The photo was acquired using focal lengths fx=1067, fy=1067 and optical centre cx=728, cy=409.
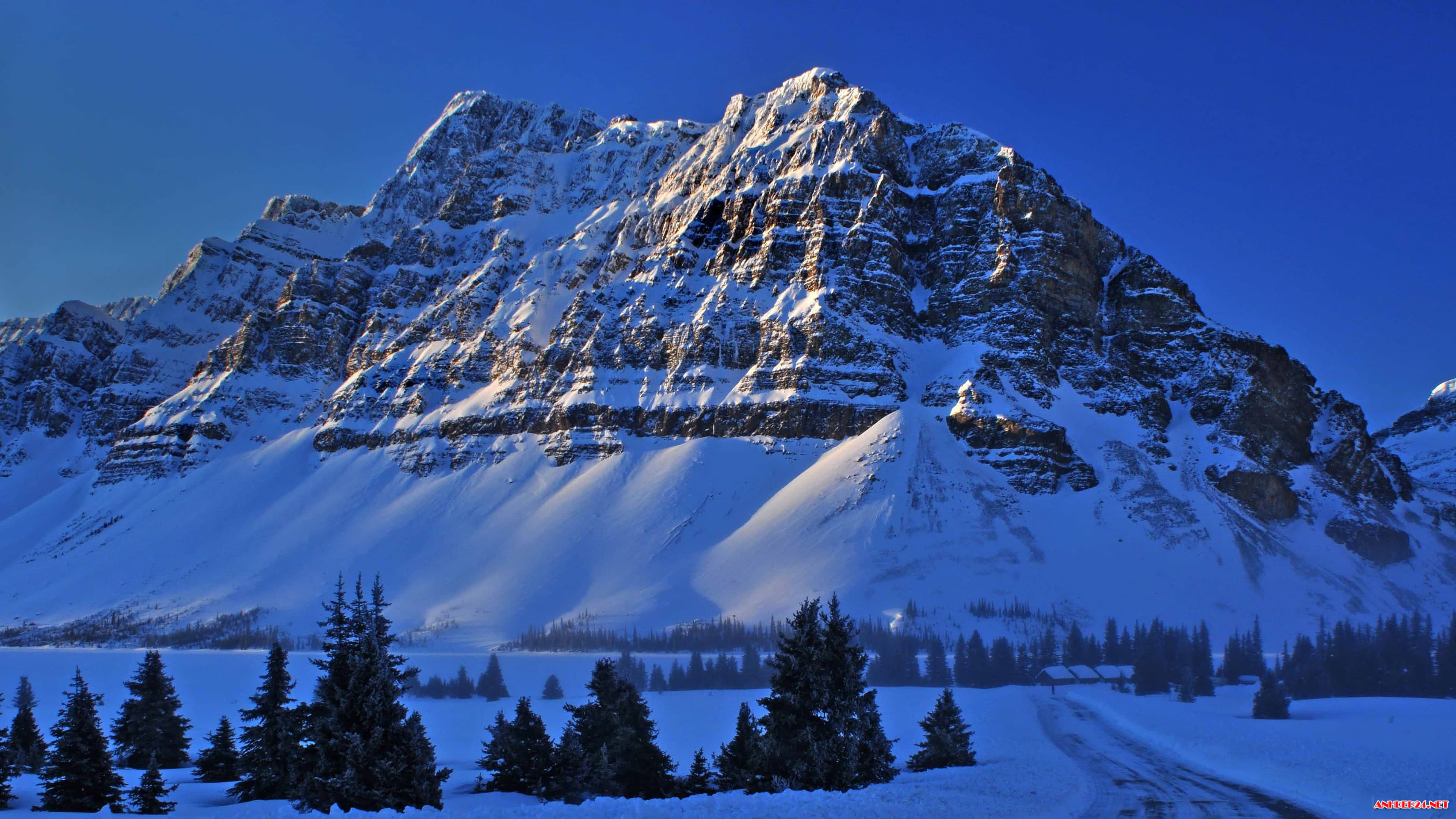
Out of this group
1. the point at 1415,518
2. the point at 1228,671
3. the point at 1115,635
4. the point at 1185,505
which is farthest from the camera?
the point at 1415,518

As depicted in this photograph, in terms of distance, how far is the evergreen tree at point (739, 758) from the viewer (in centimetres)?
3684

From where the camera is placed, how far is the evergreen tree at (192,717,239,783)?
137ft

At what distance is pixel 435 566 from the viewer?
185000 mm

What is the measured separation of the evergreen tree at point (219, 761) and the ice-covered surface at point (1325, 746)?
3660 cm

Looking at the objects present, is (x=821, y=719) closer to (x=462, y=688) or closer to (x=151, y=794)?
(x=151, y=794)

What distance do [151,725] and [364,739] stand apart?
2566 centimetres

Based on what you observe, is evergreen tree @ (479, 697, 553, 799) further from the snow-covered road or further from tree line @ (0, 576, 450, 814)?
the snow-covered road

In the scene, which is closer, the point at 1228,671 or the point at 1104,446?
the point at 1228,671

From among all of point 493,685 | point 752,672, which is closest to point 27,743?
point 493,685

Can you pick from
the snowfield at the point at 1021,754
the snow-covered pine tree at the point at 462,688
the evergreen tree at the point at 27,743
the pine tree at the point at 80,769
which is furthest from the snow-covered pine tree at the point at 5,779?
the snow-covered pine tree at the point at 462,688

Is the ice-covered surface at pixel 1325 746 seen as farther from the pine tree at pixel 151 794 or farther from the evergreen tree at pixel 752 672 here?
the evergreen tree at pixel 752 672

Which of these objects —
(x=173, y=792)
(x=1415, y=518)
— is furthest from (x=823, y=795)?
(x=1415, y=518)

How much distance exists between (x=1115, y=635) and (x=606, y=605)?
72.4 m

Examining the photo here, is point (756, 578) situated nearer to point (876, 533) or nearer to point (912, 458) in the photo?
point (876, 533)
